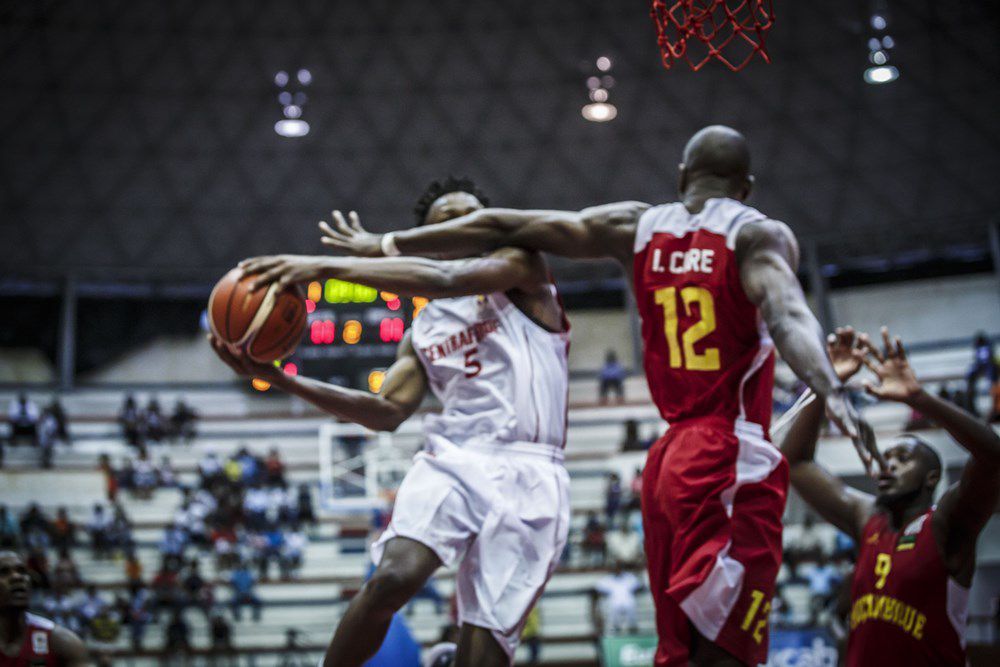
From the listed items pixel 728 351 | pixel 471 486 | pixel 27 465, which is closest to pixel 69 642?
pixel 471 486

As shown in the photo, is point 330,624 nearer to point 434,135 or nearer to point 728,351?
point 434,135

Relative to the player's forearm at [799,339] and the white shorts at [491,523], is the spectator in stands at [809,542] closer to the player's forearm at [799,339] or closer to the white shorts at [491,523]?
the white shorts at [491,523]

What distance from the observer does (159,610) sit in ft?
59.5

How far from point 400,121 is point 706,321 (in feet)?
84.0

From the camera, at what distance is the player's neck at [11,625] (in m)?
6.12

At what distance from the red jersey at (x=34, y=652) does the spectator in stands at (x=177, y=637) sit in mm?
11145

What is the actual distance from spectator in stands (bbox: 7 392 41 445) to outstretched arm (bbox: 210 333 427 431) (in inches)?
810

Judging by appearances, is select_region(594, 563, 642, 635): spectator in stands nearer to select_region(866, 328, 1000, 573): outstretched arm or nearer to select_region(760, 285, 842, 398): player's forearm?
select_region(866, 328, 1000, 573): outstretched arm

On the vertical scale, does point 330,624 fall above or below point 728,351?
below

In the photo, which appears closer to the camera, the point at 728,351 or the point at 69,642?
the point at 728,351

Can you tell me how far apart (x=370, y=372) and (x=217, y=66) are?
33.9 feet

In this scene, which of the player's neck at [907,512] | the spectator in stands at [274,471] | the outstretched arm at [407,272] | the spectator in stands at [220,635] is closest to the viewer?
the outstretched arm at [407,272]

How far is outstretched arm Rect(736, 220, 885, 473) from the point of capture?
309 centimetres

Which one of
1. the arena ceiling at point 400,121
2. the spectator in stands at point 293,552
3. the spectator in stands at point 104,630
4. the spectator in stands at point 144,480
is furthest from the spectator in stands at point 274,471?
the arena ceiling at point 400,121
